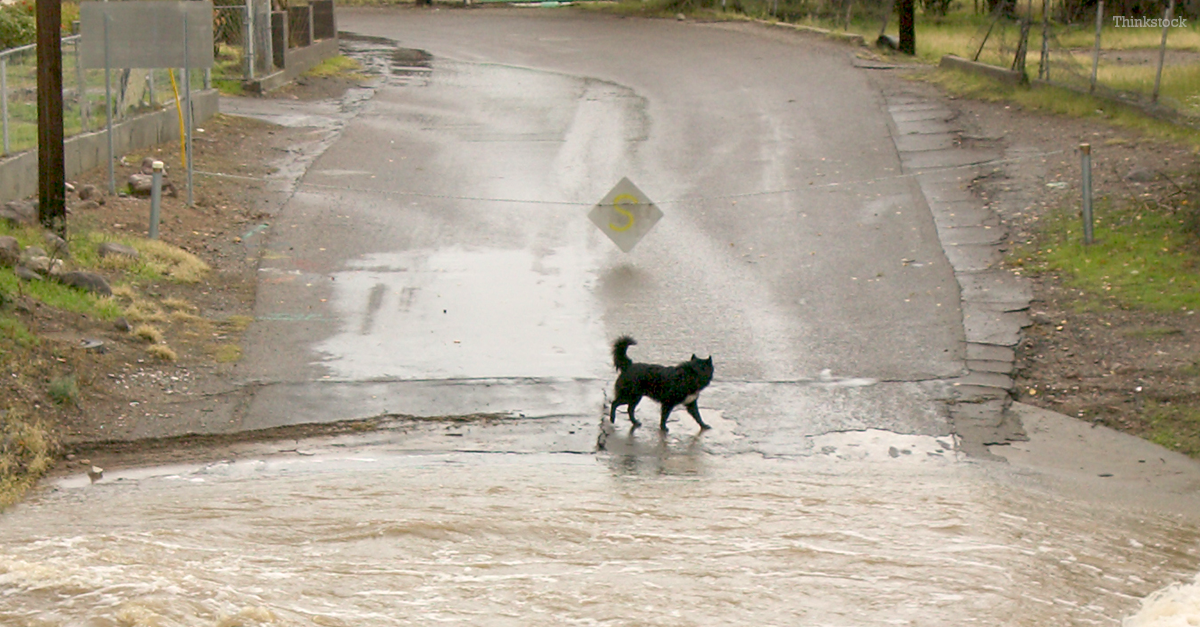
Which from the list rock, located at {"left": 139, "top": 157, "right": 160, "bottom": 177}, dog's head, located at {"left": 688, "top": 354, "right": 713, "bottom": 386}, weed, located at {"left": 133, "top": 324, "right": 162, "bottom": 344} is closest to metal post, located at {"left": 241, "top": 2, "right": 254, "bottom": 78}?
rock, located at {"left": 139, "top": 157, "right": 160, "bottom": 177}

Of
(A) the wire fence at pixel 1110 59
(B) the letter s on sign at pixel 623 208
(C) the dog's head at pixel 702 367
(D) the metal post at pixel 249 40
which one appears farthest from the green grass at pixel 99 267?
(A) the wire fence at pixel 1110 59

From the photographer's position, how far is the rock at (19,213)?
1281 cm

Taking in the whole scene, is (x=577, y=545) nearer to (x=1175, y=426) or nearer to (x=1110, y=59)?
(x=1175, y=426)

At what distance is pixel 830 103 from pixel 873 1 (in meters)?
14.5

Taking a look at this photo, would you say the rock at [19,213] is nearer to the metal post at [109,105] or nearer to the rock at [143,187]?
the metal post at [109,105]

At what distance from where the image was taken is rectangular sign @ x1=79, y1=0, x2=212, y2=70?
14555 mm

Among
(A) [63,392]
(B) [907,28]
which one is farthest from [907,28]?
(A) [63,392]

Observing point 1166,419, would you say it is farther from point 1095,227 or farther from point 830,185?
point 830,185

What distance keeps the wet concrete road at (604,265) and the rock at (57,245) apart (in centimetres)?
198

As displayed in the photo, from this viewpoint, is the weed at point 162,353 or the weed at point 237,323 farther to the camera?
the weed at point 237,323

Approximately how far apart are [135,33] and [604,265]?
627 centimetres

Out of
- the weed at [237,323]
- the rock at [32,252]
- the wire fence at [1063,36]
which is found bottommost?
the weed at [237,323]

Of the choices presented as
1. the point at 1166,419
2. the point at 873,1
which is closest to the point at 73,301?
the point at 1166,419

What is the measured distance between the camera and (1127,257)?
13.3 meters
